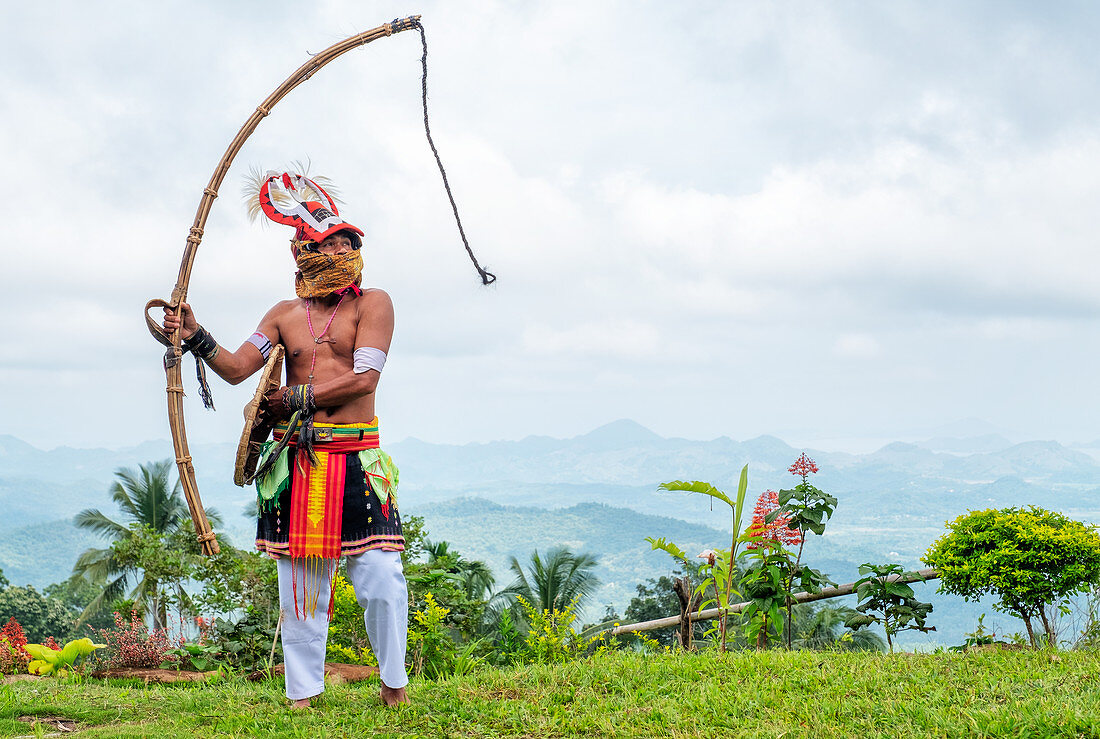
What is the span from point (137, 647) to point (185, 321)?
9.43 ft

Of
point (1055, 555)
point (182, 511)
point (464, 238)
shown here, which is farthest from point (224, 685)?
point (182, 511)

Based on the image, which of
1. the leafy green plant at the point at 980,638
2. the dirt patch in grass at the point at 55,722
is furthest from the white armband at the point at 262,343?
the leafy green plant at the point at 980,638

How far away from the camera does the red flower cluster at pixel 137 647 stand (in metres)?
5.74

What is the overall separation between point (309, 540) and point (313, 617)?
1.38 feet

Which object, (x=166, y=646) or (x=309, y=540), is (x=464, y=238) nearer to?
A: (x=309, y=540)

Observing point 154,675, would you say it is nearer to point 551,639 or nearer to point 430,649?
point 430,649

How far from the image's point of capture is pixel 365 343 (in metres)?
4.16

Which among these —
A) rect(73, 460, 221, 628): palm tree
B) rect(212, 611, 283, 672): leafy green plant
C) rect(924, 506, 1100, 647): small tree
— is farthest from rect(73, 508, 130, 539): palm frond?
rect(924, 506, 1100, 647): small tree

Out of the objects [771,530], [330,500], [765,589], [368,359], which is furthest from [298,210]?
[765,589]

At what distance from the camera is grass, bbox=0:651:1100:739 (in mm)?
3400

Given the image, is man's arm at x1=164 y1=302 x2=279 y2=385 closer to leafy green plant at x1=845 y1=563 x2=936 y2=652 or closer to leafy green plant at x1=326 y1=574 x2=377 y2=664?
leafy green plant at x1=326 y1=574 x2=377 y2=664

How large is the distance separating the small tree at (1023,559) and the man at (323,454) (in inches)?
150

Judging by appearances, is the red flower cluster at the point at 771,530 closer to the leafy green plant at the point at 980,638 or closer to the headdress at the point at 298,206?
the leafy green plant at the point at 980,638

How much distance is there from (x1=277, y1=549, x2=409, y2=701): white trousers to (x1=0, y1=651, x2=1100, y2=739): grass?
15cm
